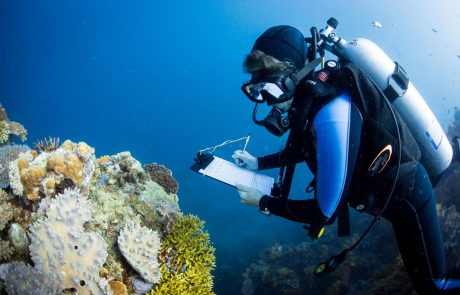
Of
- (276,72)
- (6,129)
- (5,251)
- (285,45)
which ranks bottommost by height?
(5,251)

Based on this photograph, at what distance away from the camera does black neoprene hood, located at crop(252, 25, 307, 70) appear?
3152 mm

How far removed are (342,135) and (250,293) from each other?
1114 cm

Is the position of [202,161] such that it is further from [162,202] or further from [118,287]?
[118,287]

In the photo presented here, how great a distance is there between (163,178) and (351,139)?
4.39 m

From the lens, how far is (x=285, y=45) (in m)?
3.21

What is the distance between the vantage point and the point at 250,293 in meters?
12.1

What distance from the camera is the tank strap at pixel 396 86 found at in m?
3.63

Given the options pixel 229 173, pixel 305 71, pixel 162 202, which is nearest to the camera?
pixel 305 71

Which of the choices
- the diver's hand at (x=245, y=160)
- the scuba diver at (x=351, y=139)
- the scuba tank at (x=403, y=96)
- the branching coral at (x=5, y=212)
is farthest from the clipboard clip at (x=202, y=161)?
the branching coral at (x=5, y=212)

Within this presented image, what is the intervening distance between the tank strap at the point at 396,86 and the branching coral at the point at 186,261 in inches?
137

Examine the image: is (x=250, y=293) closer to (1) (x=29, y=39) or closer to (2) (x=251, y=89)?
(2) (x=251, y=89)

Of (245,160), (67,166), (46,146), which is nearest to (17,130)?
(46,146)

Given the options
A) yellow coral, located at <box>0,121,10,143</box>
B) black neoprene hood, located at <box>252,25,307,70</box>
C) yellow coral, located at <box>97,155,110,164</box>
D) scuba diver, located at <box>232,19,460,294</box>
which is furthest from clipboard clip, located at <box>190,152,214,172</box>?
yellow coral, located at <box>0,121,10,143</box>

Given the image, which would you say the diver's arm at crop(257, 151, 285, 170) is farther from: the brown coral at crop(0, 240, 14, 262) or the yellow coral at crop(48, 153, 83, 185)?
the brown coral at crop(0, 240, 14, 262)
